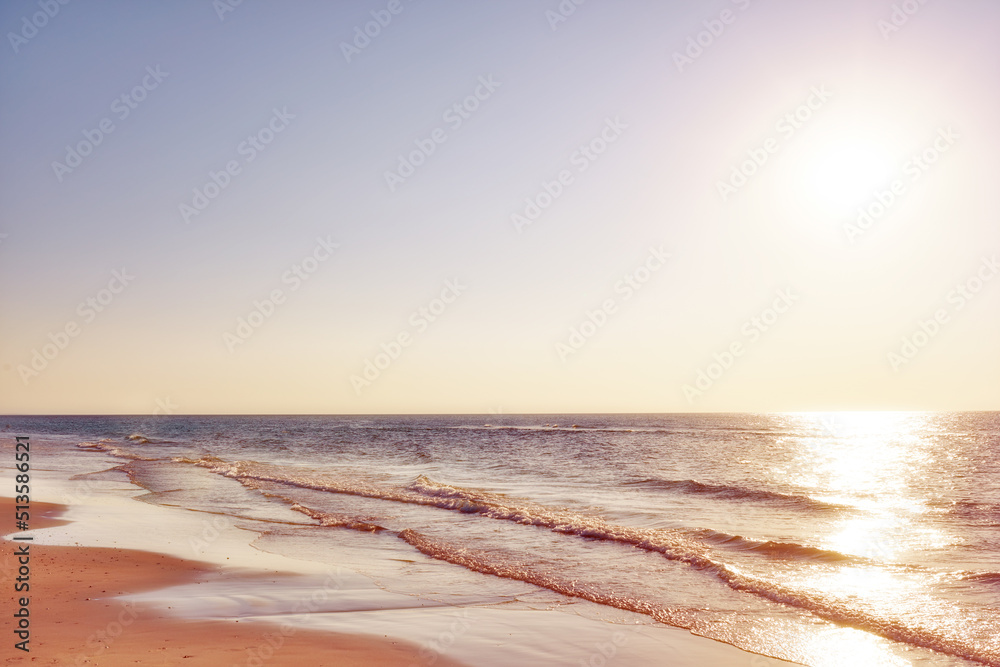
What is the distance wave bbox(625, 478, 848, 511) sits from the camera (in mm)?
24594

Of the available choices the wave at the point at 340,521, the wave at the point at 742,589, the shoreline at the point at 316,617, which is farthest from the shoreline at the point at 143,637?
the wave at the point at 340,521

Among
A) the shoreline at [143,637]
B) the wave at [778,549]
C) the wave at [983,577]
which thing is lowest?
the wave at [778,549]

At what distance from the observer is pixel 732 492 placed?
2769 cm

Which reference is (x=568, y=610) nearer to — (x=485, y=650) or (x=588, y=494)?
(x=485, y=650)

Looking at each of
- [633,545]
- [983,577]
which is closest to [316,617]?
[633,545]

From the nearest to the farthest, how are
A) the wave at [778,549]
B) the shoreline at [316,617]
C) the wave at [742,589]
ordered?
the shoreline at [316,617]
the wave at [742,589]
the wave at [778,549]

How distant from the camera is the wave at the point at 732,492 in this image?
24.6 metres

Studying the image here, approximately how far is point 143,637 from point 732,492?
24.3 meters

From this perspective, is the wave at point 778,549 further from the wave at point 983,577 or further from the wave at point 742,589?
the wave at point 742,589

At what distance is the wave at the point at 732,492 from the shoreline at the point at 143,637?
20347 millimetres

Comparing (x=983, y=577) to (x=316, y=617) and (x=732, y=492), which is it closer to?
(x=316, y=617)

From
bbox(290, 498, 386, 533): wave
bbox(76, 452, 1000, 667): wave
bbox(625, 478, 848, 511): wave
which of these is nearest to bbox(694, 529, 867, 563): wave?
bbox(76, 452, 1000, 667): wave

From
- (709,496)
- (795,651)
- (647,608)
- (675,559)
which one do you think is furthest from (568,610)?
(709,496)

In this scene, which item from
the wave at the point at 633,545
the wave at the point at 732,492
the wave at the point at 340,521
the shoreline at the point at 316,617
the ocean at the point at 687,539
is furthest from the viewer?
the wave at the point at 732,492
